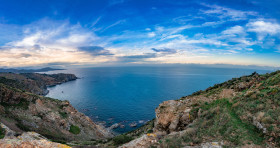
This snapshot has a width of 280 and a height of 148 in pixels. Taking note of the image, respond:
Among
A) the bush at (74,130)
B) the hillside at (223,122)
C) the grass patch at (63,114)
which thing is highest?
the hillside at (223,122)

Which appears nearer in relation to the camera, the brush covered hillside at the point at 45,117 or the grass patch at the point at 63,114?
the brush covered hillside at the point at 45,117

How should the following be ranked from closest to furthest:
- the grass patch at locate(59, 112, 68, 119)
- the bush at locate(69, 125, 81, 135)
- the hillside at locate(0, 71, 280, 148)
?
the hillside at locate(0, 71, 280, 148), the bush at locate(69, 125, 81, 135), the grass patch at locate(59, 112, 68, 119)

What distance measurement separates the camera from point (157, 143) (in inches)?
401

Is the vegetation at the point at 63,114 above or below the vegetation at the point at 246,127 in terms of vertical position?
below

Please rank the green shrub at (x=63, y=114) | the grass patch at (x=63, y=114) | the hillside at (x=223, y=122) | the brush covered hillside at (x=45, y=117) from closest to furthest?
the hillside at (x=223, y=122) → the brush covered hillside at (x=45, y=117) → the grass patch at (x=63, y=114) → the green shrub at (x=63, y=114)

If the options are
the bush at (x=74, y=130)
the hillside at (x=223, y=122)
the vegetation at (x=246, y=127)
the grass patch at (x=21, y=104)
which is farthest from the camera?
the bush at (x=74, y=130)

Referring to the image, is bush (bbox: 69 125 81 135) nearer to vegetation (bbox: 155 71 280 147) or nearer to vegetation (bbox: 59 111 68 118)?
vegetation (bbox: 59 111 68 118)

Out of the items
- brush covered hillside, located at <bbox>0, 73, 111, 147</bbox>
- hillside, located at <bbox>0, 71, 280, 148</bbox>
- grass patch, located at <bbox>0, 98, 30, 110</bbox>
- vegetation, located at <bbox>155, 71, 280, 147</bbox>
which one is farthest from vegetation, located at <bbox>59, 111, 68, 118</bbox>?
vegetation, located at <bbox>155, 71, 280, 147</bbox>

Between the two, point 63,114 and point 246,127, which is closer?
point 246,127

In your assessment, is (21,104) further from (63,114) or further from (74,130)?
(74,130)

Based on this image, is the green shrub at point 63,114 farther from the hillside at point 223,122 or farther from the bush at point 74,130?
the hillside at point 223,122

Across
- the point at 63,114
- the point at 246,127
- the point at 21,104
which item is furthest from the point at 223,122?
the point at 21,104

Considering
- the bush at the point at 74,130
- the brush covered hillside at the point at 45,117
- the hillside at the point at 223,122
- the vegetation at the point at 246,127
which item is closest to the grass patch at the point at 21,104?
the brush covered hillside at the point at 45,117

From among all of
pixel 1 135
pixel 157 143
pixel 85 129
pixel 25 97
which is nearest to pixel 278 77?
pixel 157 143
